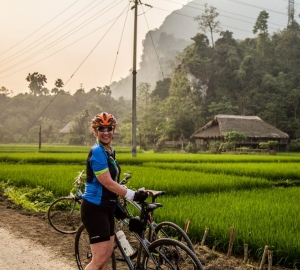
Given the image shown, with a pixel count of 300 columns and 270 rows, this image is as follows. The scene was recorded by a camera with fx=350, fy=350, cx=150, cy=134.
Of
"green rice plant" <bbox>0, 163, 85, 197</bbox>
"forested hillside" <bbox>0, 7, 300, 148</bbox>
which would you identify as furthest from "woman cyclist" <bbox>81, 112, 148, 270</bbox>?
"forested hillside" <bbox>0, 7, 300, 148</bbox>

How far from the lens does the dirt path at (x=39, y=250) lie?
3971 mm

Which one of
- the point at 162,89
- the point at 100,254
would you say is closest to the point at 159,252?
the point at 100,254

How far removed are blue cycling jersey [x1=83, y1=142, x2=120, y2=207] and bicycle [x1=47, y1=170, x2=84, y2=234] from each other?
2.87 meters

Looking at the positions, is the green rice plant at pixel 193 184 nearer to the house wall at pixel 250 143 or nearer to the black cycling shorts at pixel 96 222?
the black cycling shorts at pixel 96 222

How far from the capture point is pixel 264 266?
3.92m

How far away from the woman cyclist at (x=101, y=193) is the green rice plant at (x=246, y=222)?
2.09 metres

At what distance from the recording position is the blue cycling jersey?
2.70m

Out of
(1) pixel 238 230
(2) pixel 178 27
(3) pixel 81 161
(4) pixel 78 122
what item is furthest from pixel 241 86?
(2) pixel 178 27

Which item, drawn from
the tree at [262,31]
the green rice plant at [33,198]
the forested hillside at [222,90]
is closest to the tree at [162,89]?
the forested hillside at [222,90]

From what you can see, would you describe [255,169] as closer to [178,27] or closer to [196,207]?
[196,207]

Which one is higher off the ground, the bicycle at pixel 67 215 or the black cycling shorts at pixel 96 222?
the black cycling shorts at pixel 96 222

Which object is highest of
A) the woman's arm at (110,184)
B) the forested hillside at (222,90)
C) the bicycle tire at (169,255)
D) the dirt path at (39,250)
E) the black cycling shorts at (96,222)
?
the forested hillside at (222,90)

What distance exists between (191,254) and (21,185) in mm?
8377

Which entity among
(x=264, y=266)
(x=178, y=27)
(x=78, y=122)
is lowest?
(x=264, y=266)
